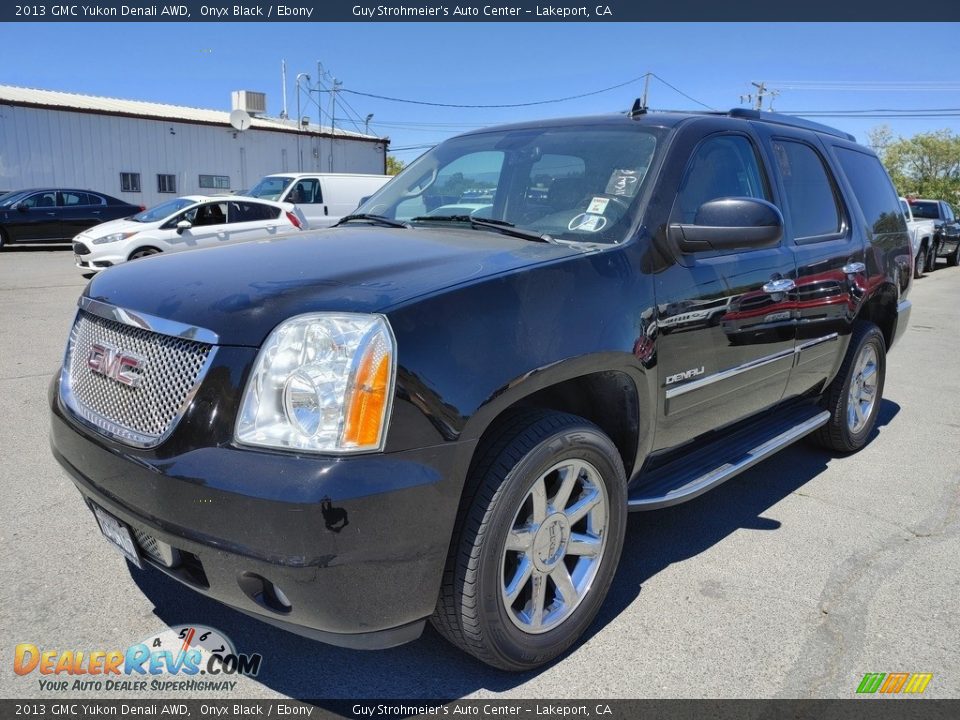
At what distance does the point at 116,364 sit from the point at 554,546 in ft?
5.08

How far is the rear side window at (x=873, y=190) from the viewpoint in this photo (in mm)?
4688

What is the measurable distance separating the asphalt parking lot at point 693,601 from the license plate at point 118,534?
0.44m

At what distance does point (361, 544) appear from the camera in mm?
2008

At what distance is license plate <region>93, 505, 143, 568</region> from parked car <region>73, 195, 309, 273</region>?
34.7 feet

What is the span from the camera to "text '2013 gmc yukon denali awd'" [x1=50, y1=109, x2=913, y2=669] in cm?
205

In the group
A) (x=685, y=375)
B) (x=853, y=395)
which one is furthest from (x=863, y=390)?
(x=685, y=375)

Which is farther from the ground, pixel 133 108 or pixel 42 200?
pixel 133 108

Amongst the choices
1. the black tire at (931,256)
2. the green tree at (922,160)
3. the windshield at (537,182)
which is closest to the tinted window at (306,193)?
the windshield at (537,182)

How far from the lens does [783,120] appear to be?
4199 millimetres

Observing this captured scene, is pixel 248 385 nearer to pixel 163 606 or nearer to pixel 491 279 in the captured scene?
pixel 491 279

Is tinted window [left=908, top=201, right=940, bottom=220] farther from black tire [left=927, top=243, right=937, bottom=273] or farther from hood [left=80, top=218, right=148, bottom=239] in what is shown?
hood [left=80, top=218, right=148, bottom=239]

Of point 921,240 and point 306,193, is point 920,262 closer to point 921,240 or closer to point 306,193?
point 921,240

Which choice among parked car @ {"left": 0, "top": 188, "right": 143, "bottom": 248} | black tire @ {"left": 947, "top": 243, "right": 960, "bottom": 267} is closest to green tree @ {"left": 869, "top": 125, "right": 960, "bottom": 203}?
black tire @ {"left": 947, "top": 243, "right": 960, "bottom": 267}

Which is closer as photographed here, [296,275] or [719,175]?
[296,275]
